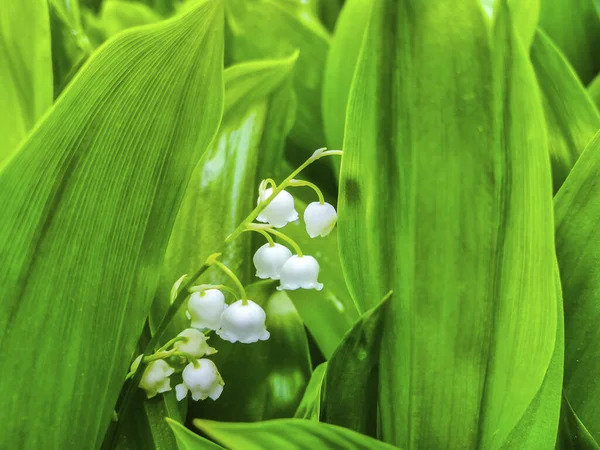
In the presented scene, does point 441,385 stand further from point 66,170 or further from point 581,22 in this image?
point 581,22

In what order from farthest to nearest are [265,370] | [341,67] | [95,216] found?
[341,67], [265,370], [95,216]

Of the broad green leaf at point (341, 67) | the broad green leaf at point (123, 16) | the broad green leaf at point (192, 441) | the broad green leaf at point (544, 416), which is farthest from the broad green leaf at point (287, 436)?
the broad green leaf at point (123, 16)

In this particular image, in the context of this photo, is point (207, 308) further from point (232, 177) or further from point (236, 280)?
point (232, 177)

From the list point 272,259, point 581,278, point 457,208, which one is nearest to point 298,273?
point 272,259

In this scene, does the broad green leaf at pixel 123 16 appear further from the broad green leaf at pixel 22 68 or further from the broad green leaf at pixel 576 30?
the broad green leaf at pixel 576 30

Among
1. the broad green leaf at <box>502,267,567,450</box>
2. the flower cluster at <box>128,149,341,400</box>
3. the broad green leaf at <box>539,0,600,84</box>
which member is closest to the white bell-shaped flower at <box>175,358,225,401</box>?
the flower cluster at <box>128,149,341,400</box>

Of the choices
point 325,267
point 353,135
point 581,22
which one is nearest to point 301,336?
point 325,267
